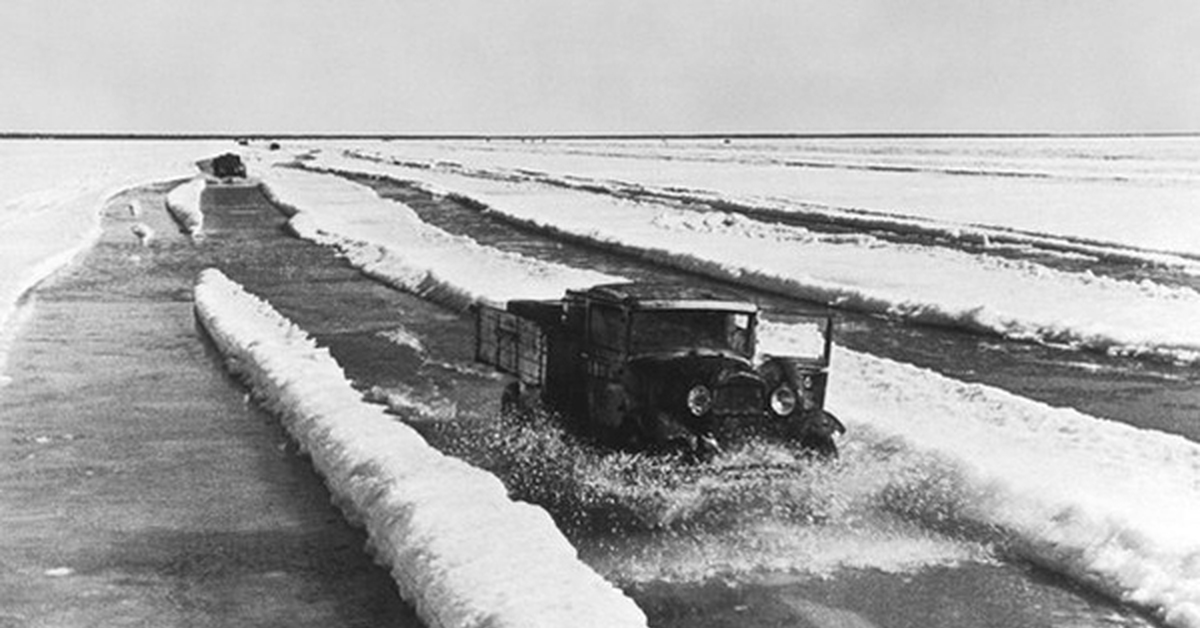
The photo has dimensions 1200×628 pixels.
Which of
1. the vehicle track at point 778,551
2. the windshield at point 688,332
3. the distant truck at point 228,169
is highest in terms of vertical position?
the windshield at point 688,332

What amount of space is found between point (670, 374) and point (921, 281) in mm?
21890

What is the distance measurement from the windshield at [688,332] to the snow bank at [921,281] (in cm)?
1275

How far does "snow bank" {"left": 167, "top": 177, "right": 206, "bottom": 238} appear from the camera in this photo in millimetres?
52025

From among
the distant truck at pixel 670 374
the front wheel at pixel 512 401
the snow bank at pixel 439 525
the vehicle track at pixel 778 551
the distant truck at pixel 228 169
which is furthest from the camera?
the distant truck at pixel 228 169

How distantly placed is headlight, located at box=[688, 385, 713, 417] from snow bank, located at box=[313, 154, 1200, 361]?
13.8 meters

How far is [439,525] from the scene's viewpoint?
12.2 m

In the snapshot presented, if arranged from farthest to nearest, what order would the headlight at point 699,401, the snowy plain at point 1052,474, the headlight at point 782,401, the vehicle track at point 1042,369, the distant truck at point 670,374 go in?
the vehicle track at point 1042,369
the headlight at point 782,401
the distant truck at point 670,374
the headlight at point 699,401
the snowy plain at point 1052,474

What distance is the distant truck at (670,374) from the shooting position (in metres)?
14.0

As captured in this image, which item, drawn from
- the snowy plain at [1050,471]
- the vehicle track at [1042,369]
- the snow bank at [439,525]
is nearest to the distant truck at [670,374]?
the vehicle track at [1042,369]

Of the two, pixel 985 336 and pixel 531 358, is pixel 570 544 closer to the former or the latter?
pixel 531 358

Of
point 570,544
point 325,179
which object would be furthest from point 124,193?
point 570,544

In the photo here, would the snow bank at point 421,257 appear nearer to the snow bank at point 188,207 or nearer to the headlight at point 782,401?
the snow bank at point 188,207

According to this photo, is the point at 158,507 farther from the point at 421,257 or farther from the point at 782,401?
the point at 421,257

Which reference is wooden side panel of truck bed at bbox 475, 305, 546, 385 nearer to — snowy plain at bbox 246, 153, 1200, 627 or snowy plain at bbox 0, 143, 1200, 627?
snowy plain at bbox 0, 143, 1200, 627
